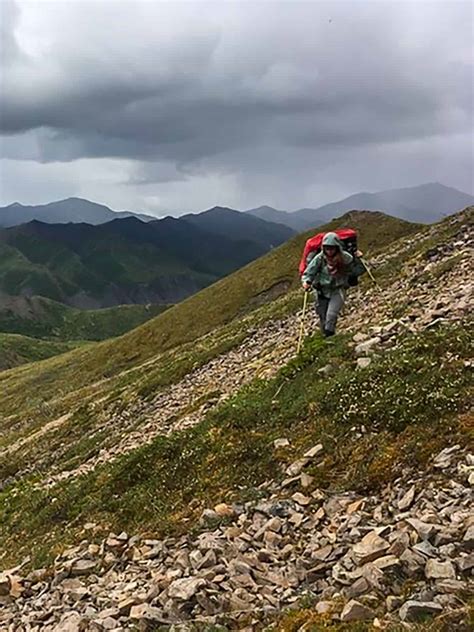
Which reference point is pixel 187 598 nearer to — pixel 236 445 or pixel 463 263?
pixel 236 445

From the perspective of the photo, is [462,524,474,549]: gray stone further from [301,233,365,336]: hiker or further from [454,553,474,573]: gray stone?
[301,233,365,336]: hiker

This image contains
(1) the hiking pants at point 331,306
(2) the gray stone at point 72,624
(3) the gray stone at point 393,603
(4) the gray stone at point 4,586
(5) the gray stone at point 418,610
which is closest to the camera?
(5) the gray stone at point 418,610

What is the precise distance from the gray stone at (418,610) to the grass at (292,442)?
4.09 m

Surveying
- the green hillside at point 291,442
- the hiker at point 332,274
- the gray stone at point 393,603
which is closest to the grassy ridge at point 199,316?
the hiker at point 332,274

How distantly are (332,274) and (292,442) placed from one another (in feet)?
23.8

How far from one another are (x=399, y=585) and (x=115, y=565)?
588 centimetres

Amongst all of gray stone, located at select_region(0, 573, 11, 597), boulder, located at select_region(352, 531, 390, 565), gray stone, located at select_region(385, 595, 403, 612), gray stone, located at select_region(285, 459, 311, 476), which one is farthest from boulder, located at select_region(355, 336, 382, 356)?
gray stone, located at select_region(0, 573, 11, 597)

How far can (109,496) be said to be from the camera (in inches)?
615

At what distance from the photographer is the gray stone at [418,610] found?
705 cm

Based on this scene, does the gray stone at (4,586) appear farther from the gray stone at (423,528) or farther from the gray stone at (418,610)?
the gray stone at (418,610)

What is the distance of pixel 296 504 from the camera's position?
11594mm

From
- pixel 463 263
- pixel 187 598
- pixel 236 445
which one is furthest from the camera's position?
pixel 463 263

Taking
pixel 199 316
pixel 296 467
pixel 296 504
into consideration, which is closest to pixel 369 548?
pixel 296 504

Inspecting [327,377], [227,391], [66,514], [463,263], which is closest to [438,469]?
[327,377]
